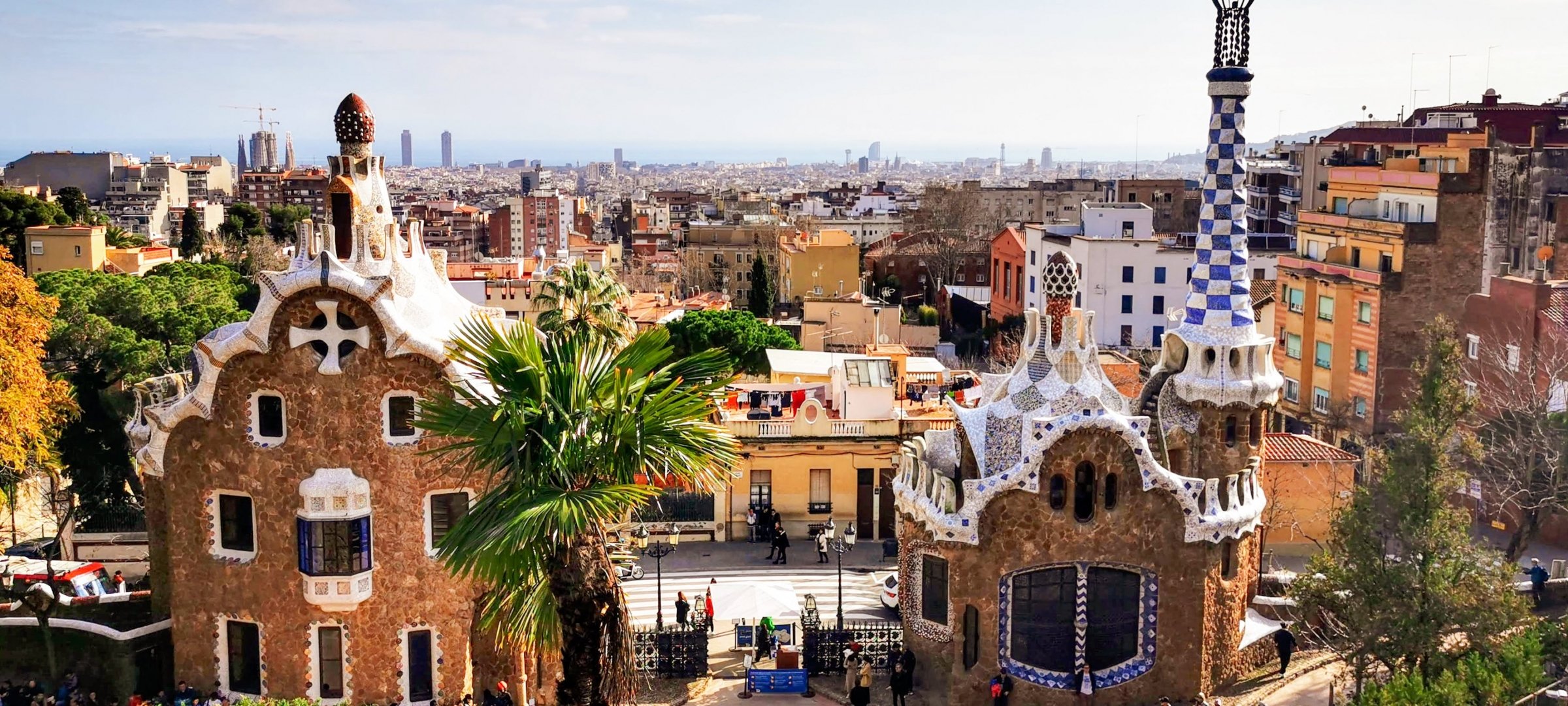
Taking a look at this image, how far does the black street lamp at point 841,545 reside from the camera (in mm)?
29953

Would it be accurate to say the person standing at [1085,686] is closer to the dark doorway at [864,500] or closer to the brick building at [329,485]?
the brick building at [329,485]

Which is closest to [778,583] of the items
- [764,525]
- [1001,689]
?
[764,525]

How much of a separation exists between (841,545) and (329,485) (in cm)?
1058

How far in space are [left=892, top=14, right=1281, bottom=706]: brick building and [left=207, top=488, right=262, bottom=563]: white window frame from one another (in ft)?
41.3

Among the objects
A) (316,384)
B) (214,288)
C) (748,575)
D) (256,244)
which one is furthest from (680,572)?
(256,244)

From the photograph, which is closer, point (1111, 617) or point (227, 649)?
point (1111, 617)

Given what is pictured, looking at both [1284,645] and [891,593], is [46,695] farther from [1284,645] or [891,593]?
[1284,645]

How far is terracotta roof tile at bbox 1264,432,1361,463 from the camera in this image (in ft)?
129

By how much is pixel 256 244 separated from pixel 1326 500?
216 ft

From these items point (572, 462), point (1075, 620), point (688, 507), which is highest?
point (572, 462)

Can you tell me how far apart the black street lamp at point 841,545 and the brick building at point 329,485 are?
271 inches

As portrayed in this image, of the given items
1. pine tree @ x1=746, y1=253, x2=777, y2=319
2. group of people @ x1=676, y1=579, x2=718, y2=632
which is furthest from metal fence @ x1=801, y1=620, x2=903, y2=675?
pine tree @ x1=746, y1=253, x2=777, y2=319

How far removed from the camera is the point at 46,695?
2902 cm

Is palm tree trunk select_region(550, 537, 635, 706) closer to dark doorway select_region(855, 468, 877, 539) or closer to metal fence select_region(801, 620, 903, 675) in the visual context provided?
metal fence select_region(801, 620, 903, 675)
